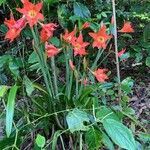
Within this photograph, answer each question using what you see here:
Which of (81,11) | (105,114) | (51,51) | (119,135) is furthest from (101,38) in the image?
(81,11)

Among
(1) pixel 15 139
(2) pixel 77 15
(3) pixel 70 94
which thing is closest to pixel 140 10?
(2) pixel 77 15

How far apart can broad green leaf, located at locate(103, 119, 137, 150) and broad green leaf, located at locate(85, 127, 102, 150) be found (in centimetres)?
5

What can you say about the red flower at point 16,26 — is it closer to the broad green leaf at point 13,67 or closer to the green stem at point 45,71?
the green stem at point 45,71

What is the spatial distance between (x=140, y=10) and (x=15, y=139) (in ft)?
4.34

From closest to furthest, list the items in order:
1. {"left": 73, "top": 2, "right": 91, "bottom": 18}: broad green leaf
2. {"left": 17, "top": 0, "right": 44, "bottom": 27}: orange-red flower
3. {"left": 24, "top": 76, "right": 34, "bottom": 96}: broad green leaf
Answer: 1. {"left": 17, "top": 0, "right": 44, "bottom": 27}: orange-red flower
2. {"left": 24, "top": 76, "right": 34, "bottom": 96}: broad green leaf
3. {"left": 73, "top": 2, "right": 91, "bottom": 18}: broad green leaf

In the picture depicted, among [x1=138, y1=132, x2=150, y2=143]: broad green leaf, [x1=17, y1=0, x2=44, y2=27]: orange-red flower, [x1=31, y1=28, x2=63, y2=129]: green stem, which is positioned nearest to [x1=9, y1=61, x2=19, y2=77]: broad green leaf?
[x1=31, y1=28, x2=63, y2=129]: green stem

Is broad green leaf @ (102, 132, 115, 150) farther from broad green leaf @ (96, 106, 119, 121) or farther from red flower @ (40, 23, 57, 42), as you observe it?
red flower @ (40, 23, 57, 42)

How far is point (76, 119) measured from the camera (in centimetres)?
204

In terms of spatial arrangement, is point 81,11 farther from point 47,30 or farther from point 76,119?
point 76,119

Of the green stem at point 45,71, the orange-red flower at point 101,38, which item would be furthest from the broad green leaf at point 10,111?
the orange-red flower at point 101,38

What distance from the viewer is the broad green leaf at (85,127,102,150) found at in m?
2.02

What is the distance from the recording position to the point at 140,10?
2934 millimetres

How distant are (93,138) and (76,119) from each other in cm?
11

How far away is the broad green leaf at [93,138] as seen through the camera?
202 centimetres
